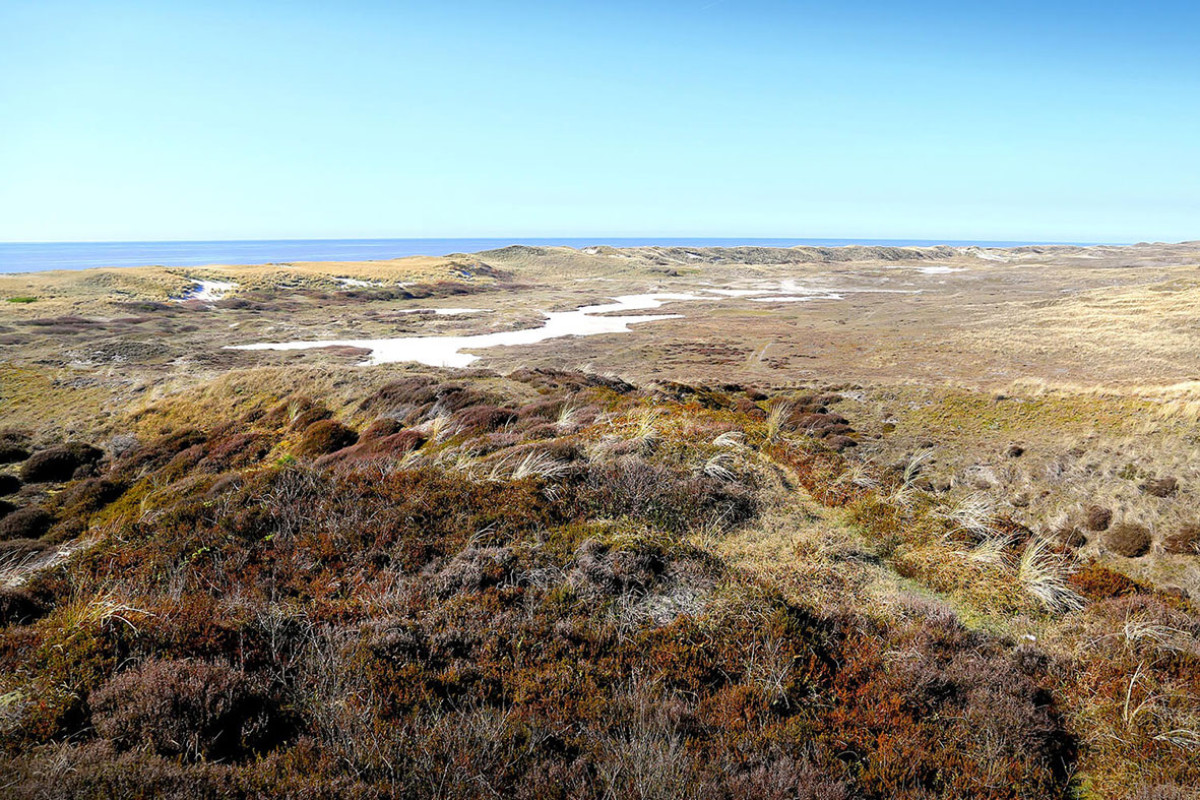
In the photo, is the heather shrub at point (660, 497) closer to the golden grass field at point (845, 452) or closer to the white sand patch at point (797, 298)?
the golden grass field at point (845, 452)

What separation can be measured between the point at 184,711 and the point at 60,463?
19.6m

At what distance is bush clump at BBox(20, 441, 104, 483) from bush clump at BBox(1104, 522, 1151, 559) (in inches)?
1135

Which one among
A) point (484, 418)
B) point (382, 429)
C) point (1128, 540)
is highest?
point (484, 418)

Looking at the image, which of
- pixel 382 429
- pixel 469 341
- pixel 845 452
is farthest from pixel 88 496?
pixel 469 341

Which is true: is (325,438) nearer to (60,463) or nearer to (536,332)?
(60,463)

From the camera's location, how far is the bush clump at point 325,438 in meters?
16.1

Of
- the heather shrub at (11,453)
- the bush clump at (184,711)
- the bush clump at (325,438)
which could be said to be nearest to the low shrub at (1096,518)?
the bush clump at (184,711)

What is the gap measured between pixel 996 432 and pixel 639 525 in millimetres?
16825

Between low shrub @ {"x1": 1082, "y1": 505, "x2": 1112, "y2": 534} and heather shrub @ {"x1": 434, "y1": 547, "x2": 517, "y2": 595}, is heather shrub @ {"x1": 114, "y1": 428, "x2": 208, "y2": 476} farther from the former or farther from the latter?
low shrub @ {"x1": 1082, "y1": 505, "x2": 1112, "y2": 534}

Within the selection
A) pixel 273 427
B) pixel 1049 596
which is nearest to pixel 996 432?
pixel 1049 596

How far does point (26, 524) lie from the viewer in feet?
42.5

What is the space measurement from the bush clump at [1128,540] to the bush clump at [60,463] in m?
28.8

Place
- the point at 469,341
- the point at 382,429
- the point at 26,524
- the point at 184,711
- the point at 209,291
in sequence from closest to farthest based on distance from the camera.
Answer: the point at 184,711 → the point at 26,524 → the point at 382,429 → the point at 469,341 → the point at 209,291

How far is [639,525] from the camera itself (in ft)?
26.2
